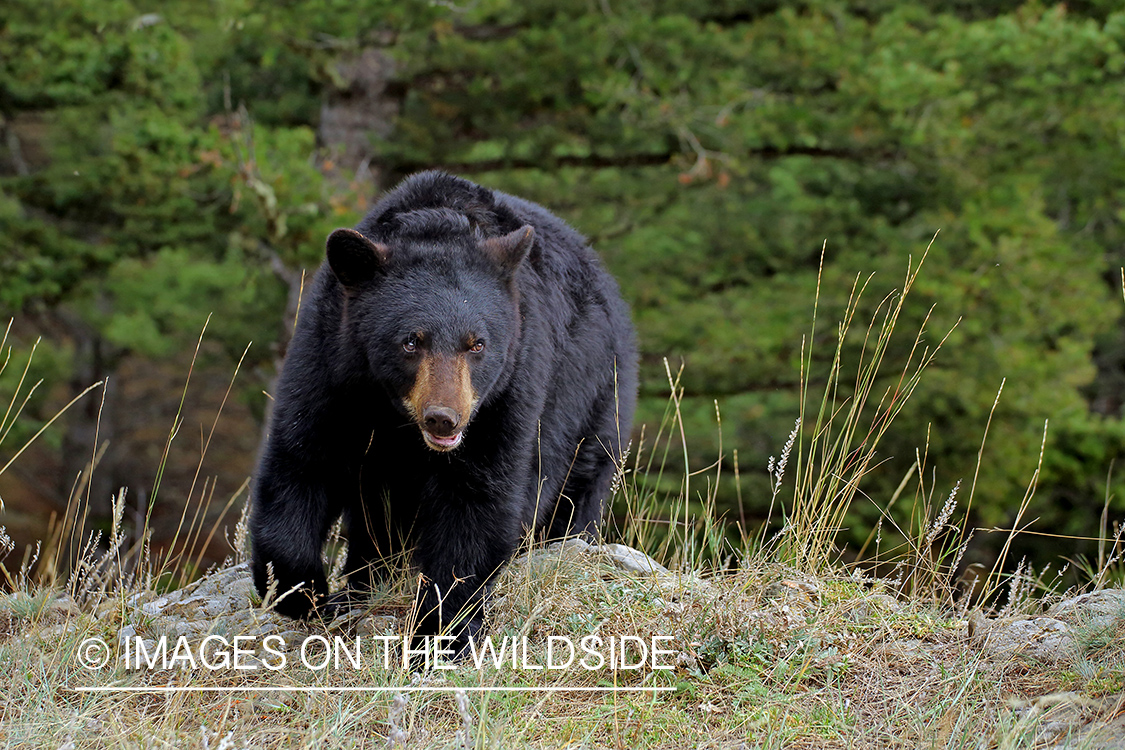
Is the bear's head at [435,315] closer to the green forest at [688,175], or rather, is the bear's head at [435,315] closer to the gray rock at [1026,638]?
the gray rock at [1026,638]

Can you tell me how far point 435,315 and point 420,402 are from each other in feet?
1.10

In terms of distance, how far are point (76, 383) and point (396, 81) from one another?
21.6 feet

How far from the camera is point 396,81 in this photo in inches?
455

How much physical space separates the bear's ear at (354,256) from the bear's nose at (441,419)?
64cm

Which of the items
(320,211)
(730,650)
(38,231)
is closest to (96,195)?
(38,231)

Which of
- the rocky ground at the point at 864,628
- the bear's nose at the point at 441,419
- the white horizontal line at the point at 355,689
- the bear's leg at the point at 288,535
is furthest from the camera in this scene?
the bear's leg at the point at 288,535

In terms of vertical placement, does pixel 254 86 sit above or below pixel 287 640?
above

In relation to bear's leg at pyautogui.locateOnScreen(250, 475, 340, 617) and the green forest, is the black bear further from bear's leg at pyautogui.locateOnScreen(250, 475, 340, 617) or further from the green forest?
the green forest

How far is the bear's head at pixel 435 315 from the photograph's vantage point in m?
3.39

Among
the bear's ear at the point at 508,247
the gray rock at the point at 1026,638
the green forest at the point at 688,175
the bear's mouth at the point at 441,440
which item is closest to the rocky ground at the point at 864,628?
the gray rock at the point at 1026,638

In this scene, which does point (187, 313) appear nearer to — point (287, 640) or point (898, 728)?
point (287, 640)

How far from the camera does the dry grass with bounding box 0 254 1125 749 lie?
3047 mm

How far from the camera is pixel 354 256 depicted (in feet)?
11.8

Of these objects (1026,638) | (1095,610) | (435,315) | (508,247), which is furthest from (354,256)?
(1095,610)
